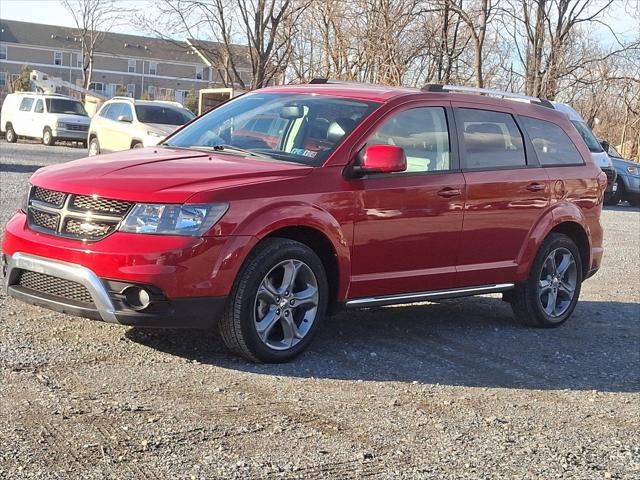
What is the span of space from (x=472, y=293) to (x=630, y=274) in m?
5.00

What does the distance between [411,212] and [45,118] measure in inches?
1248

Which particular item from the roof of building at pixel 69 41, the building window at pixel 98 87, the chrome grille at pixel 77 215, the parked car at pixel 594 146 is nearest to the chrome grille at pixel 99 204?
the chrome grille at pixel 77 215

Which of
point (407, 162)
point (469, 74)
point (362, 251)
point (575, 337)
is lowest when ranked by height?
point (575, 337)

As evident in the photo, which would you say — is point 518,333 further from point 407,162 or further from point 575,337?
point 407,162

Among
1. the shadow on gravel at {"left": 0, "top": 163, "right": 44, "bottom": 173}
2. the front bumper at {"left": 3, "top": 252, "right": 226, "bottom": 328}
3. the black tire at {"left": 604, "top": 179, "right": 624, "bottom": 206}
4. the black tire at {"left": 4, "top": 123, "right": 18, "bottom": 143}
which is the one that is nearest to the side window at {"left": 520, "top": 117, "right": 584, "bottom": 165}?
the front bumper at {"left": 3, "top": 252, "right": 226, "bottom": 328}

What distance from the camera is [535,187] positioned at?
7648 millimetres

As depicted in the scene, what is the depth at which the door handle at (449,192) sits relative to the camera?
6.85 metres

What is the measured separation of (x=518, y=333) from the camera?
774 centimetres

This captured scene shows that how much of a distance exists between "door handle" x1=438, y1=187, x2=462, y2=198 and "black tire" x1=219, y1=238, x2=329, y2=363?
1312 mm

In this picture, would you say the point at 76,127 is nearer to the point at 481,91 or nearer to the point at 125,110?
the point at 125,110

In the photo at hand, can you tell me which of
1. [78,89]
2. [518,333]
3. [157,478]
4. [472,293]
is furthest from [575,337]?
[78,89]

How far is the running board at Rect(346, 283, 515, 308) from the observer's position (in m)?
6.49

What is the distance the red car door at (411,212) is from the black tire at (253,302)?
59 cm

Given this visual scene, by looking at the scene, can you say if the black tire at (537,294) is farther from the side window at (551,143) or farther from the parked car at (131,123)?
the parked car at (131,123)
